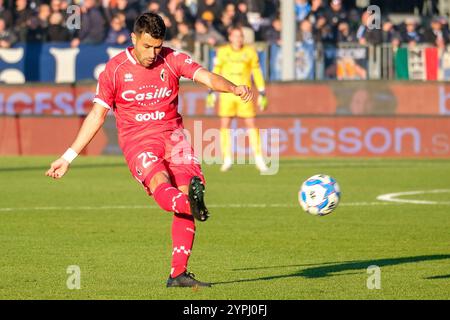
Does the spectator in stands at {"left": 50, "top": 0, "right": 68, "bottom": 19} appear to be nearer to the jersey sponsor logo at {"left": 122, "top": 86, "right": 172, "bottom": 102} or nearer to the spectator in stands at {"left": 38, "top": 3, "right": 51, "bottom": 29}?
the spectator in stands at {"left": 38, "top": 3, "right": 51, "bottom": 29}

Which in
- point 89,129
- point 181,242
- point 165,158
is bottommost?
point 181,242

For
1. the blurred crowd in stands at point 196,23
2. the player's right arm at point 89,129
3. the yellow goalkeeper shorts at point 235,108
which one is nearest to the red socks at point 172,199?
the player's right arm at point 89,129

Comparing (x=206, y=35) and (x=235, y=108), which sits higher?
(x=206, y=35)

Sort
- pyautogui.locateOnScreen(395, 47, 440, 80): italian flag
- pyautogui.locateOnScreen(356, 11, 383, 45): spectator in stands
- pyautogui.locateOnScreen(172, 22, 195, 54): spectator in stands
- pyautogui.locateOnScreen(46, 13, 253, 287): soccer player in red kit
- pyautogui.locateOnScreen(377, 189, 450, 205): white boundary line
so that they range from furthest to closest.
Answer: pyautogui.locateOnScreen(356, 11, 383, 45): spectator in stands → pyautogui.locateOnScreen(172, 22, 195, 54): spectator in stands → pyautogui.locateOnScreen(395, 47, 440, 80): italian flag → pyautogui.locateOnScreen(377, 189, 450, 205): white boundary line → pyautogui.locateOnScreen(46, 13, 253, 287): soccer player in red kit

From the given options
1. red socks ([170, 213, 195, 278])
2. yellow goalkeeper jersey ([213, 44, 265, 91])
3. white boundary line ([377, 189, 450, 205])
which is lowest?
white boundary line ([377, 189, 450, 205])

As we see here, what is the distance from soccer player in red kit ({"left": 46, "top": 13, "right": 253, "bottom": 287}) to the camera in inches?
372

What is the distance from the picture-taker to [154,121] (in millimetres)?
9672

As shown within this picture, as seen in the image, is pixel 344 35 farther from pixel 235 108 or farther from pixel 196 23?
pixel 235 108

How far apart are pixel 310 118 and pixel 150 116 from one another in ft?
50.5

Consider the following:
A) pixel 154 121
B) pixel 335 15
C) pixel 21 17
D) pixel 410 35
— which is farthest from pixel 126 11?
pixel 154 121

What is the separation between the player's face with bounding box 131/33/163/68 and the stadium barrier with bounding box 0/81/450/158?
15.4 meters

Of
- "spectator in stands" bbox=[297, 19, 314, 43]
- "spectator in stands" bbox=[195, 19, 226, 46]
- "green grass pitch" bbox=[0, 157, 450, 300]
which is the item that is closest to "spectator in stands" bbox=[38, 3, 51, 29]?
"spectator in stands" bbox=[195, 19, 226, 46]

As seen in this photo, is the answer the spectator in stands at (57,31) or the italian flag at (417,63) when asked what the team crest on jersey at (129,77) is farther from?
the spectator in stands at (57,31)

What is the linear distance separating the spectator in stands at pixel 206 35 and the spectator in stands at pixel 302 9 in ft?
7.34
